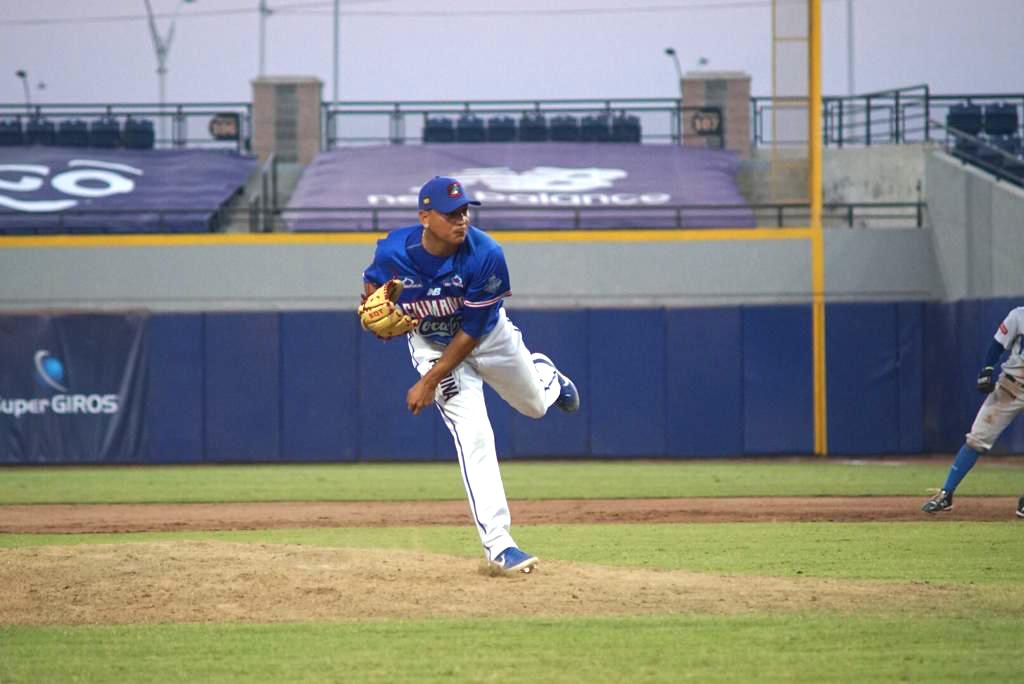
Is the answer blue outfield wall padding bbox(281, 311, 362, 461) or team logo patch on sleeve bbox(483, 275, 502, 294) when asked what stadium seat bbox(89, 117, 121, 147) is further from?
team logo patch on sleeve bbox(483, 275, 502, 294)

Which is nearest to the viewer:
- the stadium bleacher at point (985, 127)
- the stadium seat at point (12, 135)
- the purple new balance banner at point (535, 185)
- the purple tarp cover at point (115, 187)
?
the stadium bleacher at point (985, 127)

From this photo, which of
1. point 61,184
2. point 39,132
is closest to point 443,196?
point 61,184

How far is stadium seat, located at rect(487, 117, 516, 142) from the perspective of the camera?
91.0ft

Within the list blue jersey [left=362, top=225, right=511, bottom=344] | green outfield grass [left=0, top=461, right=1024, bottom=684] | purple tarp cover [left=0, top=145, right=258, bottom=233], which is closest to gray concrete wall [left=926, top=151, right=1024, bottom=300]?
green outfield grass [left=0, top=461, right=1024, bottom=684]

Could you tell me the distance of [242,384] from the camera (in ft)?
71.6

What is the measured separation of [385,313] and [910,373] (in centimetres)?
1633

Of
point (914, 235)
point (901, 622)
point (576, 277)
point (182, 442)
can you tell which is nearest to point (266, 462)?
point (182, 442)

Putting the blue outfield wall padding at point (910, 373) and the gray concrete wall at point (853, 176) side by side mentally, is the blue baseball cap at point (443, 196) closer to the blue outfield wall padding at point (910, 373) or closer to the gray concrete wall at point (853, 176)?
the blue outfield wall padding at point (910, 373)

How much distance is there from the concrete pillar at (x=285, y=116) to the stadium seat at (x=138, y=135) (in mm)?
2240

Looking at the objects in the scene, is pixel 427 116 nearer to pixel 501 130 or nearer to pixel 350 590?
pixel 501 130

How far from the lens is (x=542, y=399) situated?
26.9 ft

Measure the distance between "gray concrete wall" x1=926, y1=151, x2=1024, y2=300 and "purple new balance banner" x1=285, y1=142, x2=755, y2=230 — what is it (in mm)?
3233

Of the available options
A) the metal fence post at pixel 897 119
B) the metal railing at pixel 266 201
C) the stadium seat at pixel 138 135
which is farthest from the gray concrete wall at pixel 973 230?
the stadium seat at pixel 138 135

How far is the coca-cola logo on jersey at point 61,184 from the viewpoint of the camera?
2481cm
